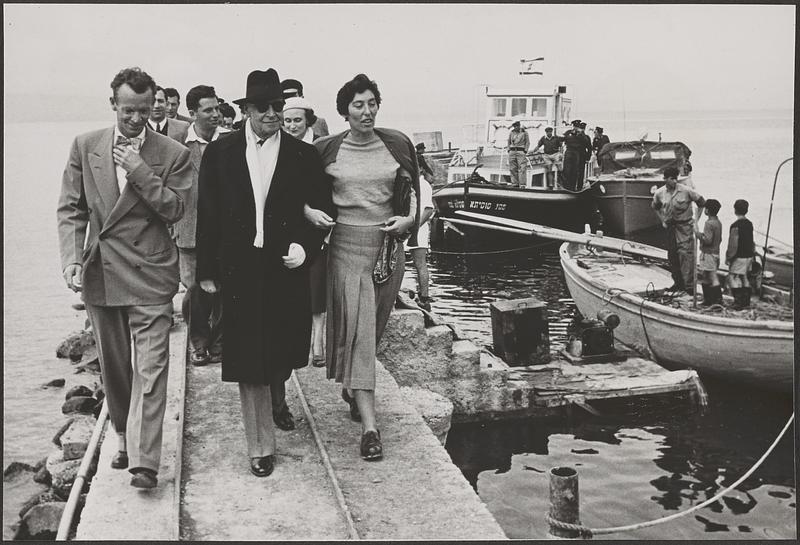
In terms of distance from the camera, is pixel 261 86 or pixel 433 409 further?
pixel 433 409

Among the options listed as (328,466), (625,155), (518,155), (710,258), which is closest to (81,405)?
(328,466)

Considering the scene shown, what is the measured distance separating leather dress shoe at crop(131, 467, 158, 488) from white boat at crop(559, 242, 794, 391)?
738 centimetres

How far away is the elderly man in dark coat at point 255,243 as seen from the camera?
4215mm

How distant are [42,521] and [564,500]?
3.84 meters

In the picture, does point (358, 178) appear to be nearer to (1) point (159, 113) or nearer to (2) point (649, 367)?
(1) point (159, 113)

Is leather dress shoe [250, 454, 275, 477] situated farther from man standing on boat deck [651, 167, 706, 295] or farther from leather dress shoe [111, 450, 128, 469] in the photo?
man standing on boat deck [651, 167, 706, 295]

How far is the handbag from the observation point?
456 centimetres

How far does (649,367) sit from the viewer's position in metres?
9.72

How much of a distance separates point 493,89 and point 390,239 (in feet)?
73.1

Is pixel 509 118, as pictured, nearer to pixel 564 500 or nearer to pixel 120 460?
pixel 564 500

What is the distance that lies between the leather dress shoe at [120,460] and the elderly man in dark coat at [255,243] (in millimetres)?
576

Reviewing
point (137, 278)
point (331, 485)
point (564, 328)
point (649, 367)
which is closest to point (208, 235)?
point (137, 278)

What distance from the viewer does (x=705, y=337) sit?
1009cm

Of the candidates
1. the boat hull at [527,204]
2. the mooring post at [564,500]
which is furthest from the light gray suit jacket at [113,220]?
the boat hull at [527,204]
